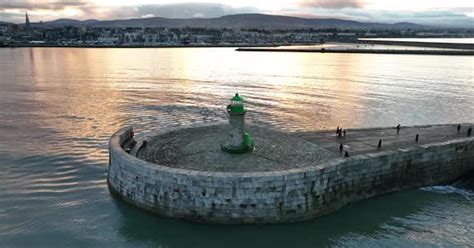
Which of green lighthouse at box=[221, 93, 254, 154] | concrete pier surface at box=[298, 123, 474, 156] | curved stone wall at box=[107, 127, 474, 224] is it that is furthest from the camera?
concrete pier surface at box=[298, 123, 474, 156]

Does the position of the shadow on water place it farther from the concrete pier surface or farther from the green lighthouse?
the green lighthouse

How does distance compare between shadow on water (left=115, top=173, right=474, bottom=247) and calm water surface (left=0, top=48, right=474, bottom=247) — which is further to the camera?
calm water surface (left=0, top=48, right=474, bottom=247)

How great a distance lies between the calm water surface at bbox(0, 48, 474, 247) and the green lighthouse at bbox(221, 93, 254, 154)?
115 inches

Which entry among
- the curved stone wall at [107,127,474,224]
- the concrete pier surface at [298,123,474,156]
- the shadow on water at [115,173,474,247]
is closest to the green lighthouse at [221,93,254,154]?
the curved stone wall at [107,127,474,224]

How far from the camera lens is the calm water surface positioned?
11.4 m

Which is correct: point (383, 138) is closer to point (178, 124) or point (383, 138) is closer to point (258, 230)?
point (258, 230)

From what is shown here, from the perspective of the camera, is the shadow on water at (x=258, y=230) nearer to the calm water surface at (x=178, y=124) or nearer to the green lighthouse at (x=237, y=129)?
the calm water surface at (x=178, y=124)

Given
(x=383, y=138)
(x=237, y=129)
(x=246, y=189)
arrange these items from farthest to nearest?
(x=383, y=138)
(x=237, y=129)
(x=246, y=189)

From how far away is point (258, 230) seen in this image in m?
11.4

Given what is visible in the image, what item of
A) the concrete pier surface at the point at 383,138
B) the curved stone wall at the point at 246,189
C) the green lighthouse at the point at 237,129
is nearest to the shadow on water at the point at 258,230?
the curved stone wall at the point at 246,189

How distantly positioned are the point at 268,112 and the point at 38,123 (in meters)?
14.1

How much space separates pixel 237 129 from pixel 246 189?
2.66 meters

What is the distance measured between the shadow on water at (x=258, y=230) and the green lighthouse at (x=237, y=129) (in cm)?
287

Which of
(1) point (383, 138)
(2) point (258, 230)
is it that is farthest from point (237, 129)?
(1) point (383, 138)
